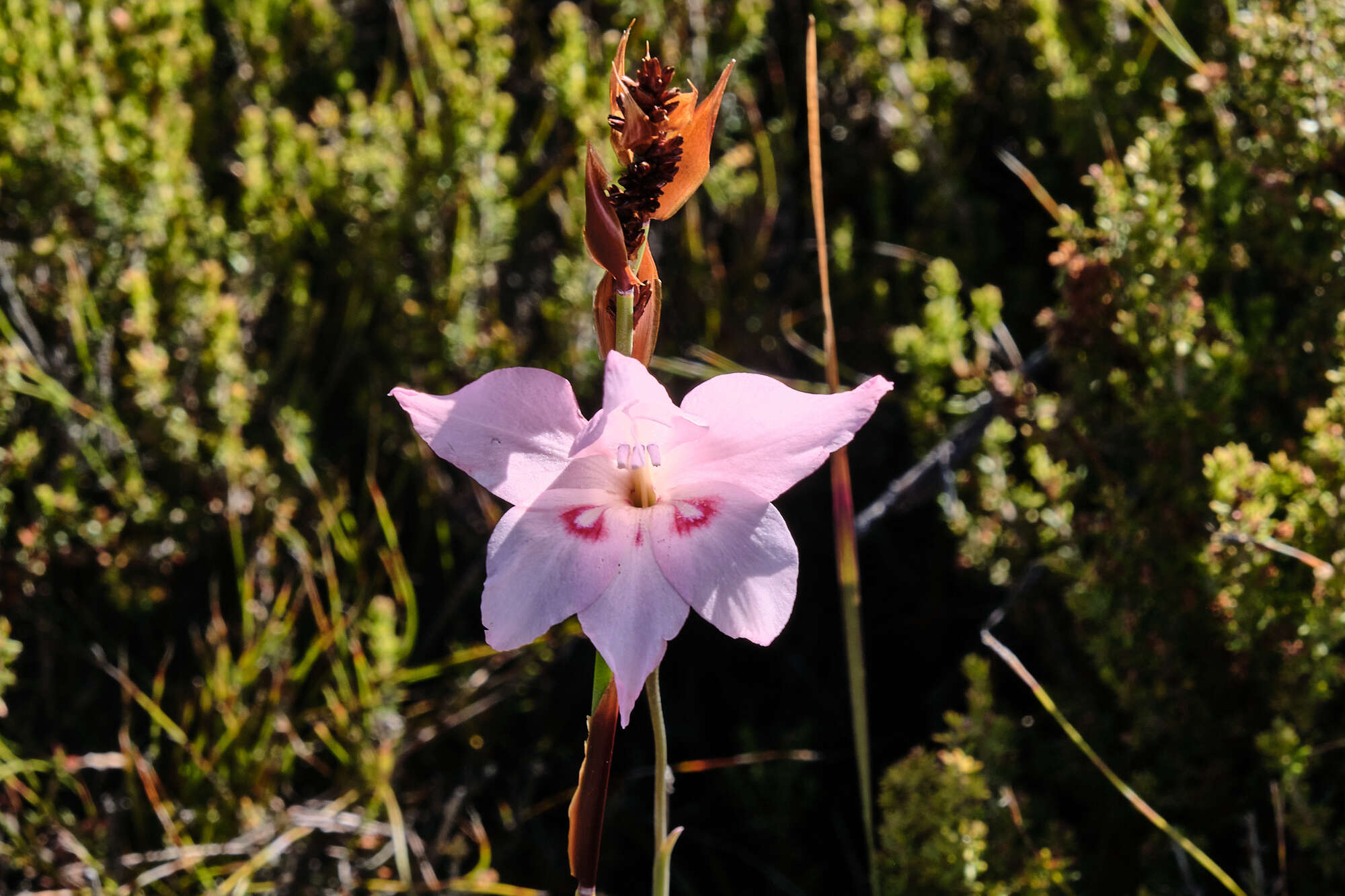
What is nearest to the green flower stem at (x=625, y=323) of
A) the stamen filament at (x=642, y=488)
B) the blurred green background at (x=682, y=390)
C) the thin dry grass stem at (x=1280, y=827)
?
the stamen filament at (x=642, y=488)

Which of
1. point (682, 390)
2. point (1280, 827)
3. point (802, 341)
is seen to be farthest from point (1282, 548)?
point (802, 341)

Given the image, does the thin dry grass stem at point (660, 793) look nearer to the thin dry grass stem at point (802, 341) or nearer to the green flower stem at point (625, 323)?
the green flower stem at point (625, 323)

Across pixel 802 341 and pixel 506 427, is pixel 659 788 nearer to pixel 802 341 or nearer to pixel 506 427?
pixel 506 427

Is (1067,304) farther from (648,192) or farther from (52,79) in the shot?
(52,79)

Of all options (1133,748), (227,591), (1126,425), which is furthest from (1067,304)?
(227,591)

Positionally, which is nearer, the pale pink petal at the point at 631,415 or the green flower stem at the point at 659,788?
the pale pink petal at the point at 631,415

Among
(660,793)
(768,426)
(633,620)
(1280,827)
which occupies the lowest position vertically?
(1280,827)
